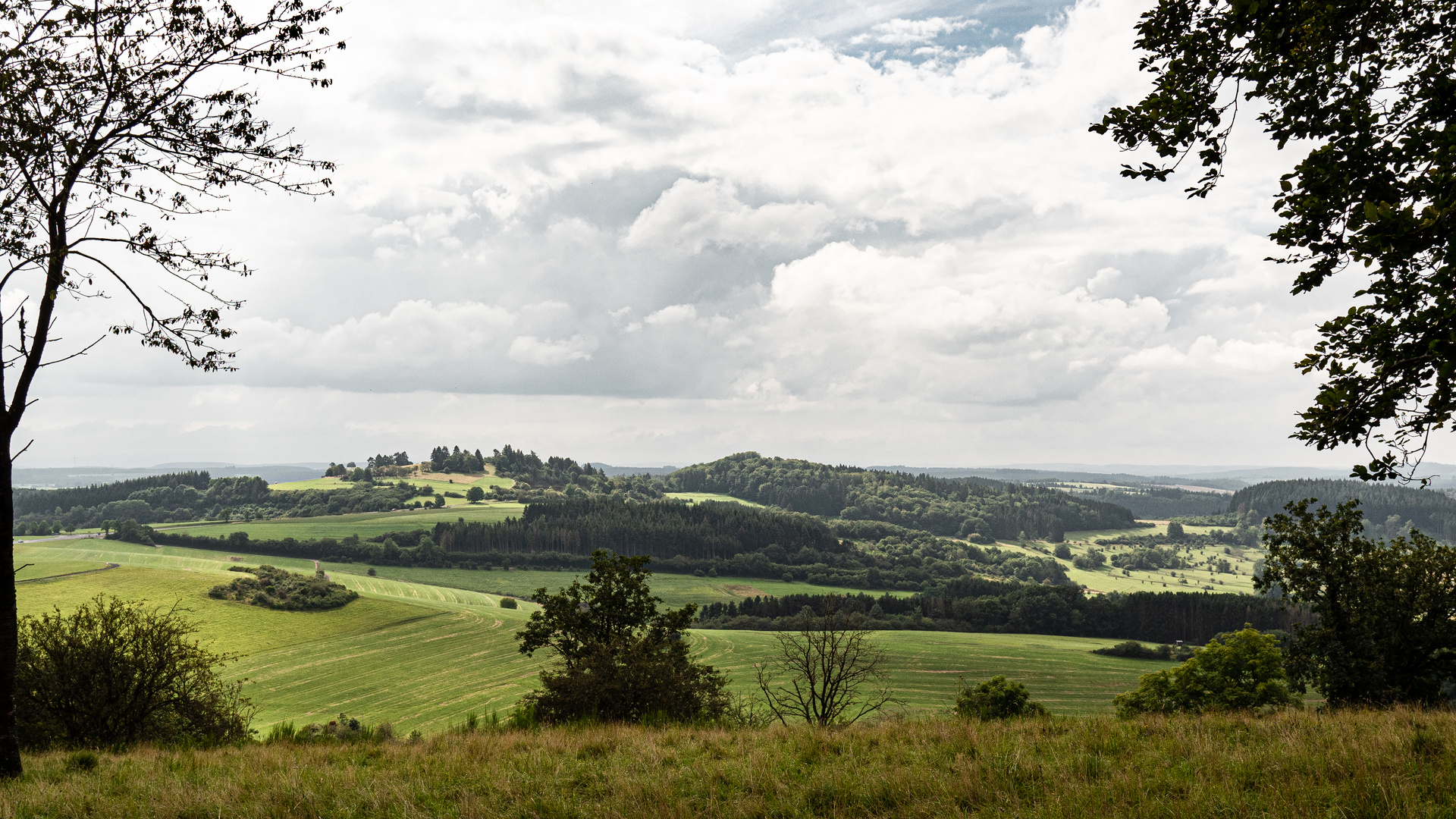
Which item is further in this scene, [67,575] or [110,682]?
[67,575]

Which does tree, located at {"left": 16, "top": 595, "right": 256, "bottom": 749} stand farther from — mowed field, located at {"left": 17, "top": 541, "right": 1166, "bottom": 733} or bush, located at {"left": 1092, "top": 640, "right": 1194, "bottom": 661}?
bush, located at {"left": 1092, "top": 640, "right": 1194, "bottom": 661}

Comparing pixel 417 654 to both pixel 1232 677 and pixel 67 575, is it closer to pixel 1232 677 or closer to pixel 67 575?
pixel 67 575

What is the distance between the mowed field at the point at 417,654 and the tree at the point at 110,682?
2335 inches

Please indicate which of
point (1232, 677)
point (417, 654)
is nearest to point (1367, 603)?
point (1232, 677)

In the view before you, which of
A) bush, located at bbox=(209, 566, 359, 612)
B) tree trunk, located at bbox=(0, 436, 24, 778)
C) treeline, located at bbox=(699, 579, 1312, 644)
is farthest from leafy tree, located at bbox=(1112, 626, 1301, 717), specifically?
bush, located at bbox=(209, 566, 359, 612)

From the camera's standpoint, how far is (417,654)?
116 m

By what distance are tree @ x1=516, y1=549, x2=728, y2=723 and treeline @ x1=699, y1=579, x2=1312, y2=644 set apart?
4716 inches

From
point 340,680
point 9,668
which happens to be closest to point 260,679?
point 340,680

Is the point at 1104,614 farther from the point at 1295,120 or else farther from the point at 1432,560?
the point at 1295,120

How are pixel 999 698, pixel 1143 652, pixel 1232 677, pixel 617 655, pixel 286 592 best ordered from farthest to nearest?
1. pixel 286 592
2. pixel 1143 652
3. pixel 999 698
4. pixel 1232 677
5. pixel 617 655

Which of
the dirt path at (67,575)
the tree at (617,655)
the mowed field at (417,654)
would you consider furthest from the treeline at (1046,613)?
the dirt path at (67,575)

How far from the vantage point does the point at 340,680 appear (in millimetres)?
101875

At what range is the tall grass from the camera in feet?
21.7

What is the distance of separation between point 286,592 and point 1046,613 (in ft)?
527
